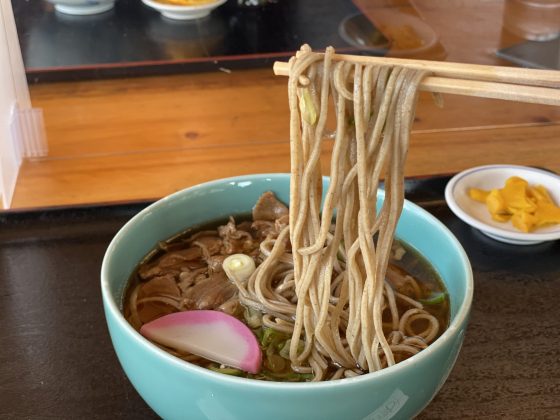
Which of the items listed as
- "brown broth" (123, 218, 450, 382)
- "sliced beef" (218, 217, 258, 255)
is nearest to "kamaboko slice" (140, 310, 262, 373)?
"brown broth" (123, 218, 450, 382)

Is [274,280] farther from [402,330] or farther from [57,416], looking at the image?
[57,416]

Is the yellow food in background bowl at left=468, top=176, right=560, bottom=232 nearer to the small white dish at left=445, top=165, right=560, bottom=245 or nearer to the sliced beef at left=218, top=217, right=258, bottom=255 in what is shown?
the small white dish at left=445, top=165, right=560, bottom=245

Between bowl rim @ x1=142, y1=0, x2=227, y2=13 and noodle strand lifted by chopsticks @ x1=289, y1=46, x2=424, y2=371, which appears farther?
bowl rim @ x1=142, y1=0, x2=227, y2=13

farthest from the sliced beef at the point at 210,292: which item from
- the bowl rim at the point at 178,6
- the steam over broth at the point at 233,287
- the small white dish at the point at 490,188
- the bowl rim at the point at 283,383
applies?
the bowl rim at the point at 178,6

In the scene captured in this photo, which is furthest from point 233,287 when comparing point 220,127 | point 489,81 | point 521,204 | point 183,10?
point 183,10

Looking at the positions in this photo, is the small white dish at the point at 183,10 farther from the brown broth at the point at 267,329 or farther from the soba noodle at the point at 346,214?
the soba noodle at the point at 346,214

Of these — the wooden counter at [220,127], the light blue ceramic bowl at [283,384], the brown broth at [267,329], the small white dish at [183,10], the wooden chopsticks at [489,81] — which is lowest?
the wooden counter at [220,127]
